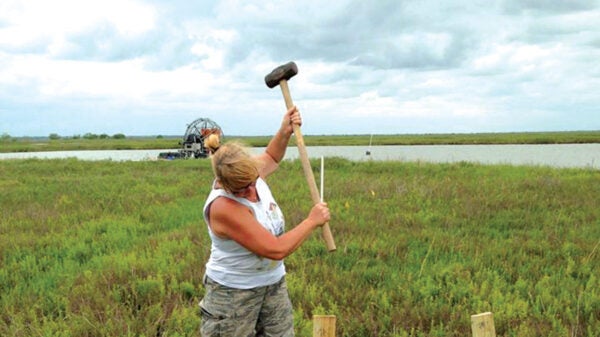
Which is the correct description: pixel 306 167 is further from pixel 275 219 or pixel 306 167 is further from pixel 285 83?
pixel 285 83

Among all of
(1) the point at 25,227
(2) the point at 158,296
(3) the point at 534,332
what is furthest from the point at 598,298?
(1) the point at 25,227

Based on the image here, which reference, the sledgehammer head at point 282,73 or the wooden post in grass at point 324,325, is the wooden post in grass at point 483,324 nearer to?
the wooden post in grass at point 324,325

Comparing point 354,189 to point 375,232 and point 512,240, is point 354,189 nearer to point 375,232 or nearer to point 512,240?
point 375,232

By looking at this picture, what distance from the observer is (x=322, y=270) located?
595 cm

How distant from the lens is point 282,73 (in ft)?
11.6

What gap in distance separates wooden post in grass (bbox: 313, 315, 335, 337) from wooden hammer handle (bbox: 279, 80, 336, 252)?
489mm

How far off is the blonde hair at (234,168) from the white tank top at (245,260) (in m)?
0.17

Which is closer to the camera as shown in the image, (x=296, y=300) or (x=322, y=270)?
(x=296, y=300)

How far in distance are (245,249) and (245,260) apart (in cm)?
8

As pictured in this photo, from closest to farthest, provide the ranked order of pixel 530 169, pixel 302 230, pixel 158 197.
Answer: pixel 302 230 < pixel 158 197 < pixel 530 169

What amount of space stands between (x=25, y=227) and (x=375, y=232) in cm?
608

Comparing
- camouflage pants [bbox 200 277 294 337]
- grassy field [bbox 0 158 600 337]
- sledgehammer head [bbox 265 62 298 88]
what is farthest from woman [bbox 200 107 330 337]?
grassy field [bbox 0 158 600 337]

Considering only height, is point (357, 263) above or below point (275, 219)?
below

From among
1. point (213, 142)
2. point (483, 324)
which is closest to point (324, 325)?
point (483, 324)
